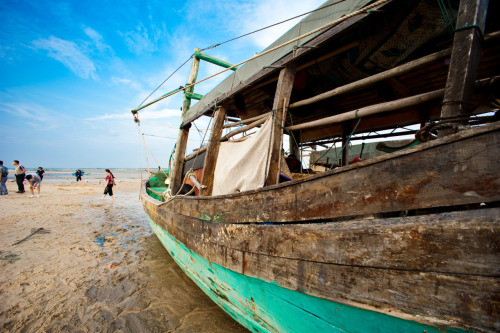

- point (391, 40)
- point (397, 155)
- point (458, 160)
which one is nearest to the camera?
point (458, 160)

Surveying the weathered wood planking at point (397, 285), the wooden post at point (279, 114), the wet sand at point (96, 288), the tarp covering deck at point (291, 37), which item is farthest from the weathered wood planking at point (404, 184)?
the wet sand at point (96, 288)

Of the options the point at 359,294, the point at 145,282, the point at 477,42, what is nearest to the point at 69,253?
the point at 145,282

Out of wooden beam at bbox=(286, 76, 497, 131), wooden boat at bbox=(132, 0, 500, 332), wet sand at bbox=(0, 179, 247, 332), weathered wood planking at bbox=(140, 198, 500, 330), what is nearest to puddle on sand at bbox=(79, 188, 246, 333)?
wet sand at bbox=(0, 179, 247, 332)

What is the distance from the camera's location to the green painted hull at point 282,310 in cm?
107

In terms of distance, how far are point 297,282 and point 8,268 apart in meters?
5.38

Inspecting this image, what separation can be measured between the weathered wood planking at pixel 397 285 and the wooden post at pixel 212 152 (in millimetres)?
1922

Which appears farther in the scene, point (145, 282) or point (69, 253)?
point (69, 253)

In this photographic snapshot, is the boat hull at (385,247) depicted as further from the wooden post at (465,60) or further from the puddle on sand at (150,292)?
the puddle on sand at (150,292)

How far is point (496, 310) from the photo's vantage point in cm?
77

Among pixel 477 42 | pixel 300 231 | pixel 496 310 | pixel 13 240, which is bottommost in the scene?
pixel 13 240

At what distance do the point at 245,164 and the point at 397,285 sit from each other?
2126 mm

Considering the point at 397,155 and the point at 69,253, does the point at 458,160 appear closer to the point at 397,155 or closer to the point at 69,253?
the point at 397,155

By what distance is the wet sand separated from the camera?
7.86ft

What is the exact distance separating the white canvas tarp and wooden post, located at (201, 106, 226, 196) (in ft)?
0.35
